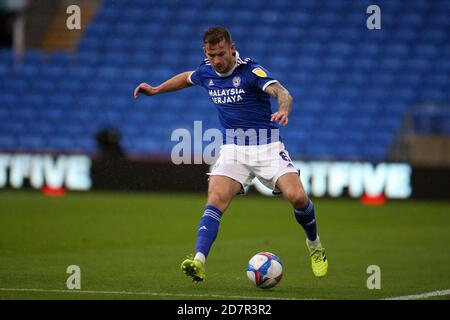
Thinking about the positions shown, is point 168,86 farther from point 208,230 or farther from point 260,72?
point 208,230

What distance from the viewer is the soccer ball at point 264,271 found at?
792 cm

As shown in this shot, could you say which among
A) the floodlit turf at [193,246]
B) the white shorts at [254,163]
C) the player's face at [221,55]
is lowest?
the floodlit turf at [193,246]

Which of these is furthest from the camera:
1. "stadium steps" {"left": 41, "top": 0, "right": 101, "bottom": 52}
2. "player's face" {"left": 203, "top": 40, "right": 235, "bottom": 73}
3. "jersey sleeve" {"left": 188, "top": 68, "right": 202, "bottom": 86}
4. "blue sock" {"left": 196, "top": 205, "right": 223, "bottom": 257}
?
"stadium steps" {"left": 41, "top": 0, "right": 101, "bottom": 52}

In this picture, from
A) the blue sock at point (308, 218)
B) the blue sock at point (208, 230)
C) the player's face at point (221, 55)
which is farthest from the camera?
the blue sock at point (308, 218)

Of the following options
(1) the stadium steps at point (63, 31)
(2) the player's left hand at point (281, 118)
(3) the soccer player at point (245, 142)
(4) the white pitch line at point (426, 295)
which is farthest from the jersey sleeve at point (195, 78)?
(1) the stadium steps at point (63, 31)

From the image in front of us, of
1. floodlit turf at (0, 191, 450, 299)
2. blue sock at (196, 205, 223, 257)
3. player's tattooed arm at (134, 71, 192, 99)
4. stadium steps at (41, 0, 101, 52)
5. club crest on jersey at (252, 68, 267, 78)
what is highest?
stadium steps at (41, 0, 101, 52)

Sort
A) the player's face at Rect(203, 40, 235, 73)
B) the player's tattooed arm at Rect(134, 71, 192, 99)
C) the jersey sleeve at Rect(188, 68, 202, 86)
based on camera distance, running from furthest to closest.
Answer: the player's tattooed arm at Rect(134, 71, 192, 99) → the jersey sleeve at Rect(188, 68, 202, 86) → the player's face at Rect(203, 40, 235, 73)

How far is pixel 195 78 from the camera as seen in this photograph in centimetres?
872

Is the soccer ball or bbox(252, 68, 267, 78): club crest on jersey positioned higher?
bbox(252, 68, 267, 78): club crest on jersey

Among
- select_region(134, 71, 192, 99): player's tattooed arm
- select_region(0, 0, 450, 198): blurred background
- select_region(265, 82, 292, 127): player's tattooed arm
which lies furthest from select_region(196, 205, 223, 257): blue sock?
select_region(0, 0, 450, 198): blurred background

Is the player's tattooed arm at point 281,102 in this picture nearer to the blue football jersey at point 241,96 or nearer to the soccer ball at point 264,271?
the blue football jersey at point 241,96

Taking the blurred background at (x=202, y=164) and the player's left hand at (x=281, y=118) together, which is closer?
the player's left hand at (x=281, y=118)

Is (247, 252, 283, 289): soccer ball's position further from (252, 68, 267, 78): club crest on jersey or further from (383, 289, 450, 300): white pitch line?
(252, 68, 267, 78): club crest on jersey

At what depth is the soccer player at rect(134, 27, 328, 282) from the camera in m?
8.19
